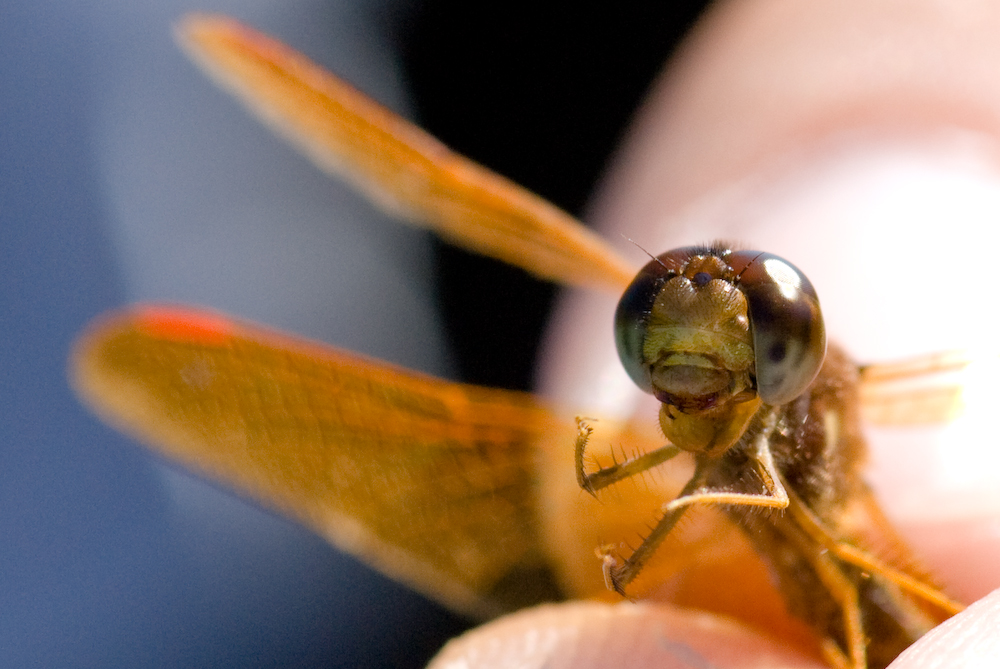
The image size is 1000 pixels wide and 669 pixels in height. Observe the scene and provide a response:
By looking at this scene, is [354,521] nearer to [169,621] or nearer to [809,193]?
[809,193]

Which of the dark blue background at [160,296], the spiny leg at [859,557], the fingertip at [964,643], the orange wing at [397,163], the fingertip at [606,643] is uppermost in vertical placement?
the orange wing at [397,163]

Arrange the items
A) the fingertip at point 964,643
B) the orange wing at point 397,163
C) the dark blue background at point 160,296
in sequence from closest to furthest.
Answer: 1. the fingertip at point 964,643
2. the orange wing at point 397,163
3. the dark blue background at point 160,296

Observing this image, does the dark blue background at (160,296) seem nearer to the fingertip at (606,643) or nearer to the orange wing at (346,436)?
the orange wing at (346,436)

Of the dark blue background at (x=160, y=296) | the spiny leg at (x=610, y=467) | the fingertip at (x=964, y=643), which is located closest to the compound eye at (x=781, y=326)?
the spiny leg at (x=610, y=467)

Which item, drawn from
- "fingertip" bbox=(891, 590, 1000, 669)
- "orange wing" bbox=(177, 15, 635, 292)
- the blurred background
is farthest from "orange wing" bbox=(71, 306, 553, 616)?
the blurred background

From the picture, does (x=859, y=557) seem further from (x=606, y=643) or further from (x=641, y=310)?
(x=641, y=310)

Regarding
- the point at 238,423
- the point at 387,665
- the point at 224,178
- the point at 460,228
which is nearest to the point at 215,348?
the point at 238,423

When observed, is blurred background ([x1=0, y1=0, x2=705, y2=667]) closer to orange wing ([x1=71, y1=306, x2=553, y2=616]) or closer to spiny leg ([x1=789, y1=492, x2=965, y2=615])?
orange wing ([x1=71, y1=306, x2=553, y2=616])
